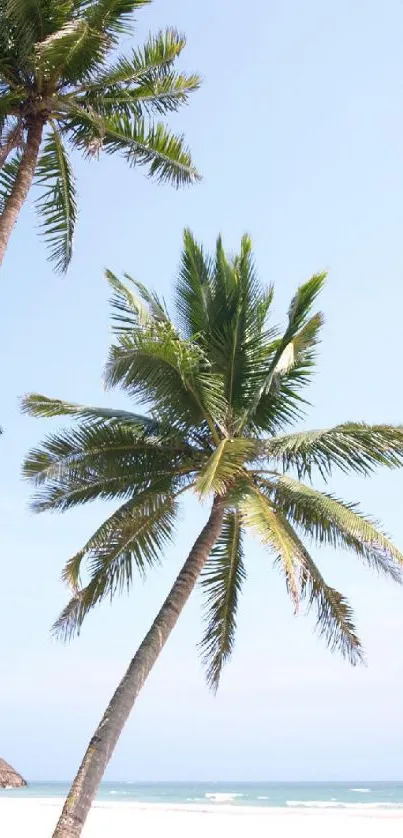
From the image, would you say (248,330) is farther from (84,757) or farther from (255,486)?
(84,757)

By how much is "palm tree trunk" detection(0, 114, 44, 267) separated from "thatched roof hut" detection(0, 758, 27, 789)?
4224cm

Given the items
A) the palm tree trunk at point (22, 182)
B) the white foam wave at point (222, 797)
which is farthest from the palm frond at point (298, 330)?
the white foam wave at point (222, 797)

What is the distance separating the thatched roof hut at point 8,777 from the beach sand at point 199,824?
11733mm

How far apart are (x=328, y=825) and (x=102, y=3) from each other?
98.4ft

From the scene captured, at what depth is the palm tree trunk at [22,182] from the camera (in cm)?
1013

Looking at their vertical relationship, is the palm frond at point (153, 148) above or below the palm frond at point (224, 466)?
above

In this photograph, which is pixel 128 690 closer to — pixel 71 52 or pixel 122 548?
pixel 122 548

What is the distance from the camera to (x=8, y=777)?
47812 mm

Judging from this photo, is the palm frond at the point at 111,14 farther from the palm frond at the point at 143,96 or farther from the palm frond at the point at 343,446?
the palm frond at the point at 343,446

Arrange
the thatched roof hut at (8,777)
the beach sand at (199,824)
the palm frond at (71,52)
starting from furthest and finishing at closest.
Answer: the thatched roof hut at (8,777)
the beach sand at (199,824)
the palm frond at (71,52)

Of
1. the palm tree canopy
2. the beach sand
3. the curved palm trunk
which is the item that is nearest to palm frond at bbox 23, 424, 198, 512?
the palm tree canopy

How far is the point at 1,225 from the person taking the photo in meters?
10.1

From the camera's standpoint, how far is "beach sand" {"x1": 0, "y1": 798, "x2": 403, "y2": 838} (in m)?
24.8

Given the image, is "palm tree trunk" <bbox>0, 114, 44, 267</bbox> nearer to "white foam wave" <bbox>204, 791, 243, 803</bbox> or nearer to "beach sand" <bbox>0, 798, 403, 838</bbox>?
"beach sand" <bbox>0, 798, 403, 838</bbox>
